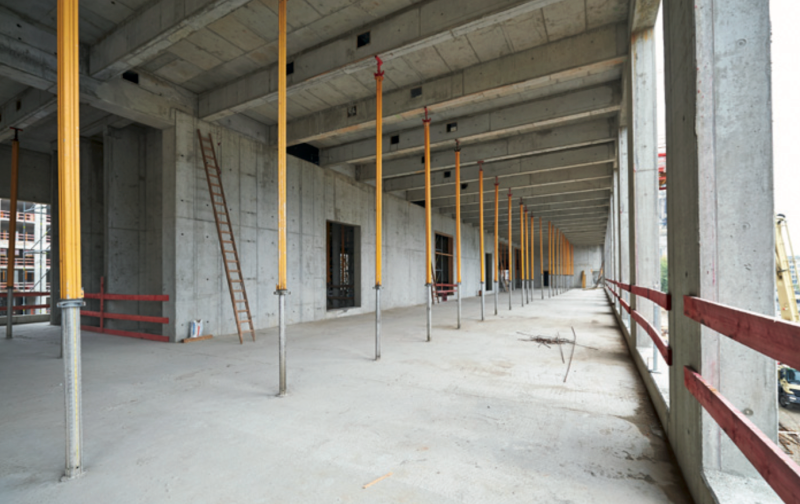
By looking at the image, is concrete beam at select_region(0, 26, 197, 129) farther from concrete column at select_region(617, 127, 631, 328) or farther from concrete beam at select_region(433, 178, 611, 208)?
concrete beam at select_region(433, 178, 611, 208)

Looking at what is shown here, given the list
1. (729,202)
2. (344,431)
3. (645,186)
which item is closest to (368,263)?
(645,186)

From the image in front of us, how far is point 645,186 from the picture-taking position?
564 centimetres

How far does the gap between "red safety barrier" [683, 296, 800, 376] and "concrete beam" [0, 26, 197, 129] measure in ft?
30.4

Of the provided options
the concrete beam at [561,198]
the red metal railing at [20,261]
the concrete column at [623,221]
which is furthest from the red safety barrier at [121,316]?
the red metal railing at [20,261]

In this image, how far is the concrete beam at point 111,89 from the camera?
6.27m

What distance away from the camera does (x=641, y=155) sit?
5664 millimetres

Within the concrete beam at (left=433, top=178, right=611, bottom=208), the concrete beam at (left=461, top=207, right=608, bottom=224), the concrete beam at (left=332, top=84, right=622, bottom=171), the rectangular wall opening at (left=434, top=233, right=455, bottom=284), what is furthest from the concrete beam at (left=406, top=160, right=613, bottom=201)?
the concrete beam at (left=461, top=207, right=608, bottom=224)

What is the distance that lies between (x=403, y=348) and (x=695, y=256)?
18.2 feet

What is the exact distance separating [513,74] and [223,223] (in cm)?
708

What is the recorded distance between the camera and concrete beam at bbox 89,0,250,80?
548 cm

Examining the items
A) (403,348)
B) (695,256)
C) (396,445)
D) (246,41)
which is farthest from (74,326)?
(246,41)

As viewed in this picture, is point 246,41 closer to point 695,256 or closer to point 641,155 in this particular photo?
point 641,155

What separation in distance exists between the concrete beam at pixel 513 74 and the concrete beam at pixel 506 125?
0.78 metres

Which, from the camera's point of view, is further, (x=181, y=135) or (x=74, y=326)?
(x=181, y=135)
